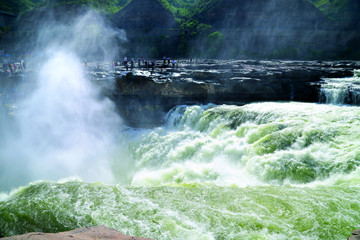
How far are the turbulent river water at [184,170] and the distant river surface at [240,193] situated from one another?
0.08 feet

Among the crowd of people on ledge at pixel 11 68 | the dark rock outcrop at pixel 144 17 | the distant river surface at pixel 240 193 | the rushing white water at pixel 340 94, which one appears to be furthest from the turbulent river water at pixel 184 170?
the dark rock outcrop at pixel 144 17

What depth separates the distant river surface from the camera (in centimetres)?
407

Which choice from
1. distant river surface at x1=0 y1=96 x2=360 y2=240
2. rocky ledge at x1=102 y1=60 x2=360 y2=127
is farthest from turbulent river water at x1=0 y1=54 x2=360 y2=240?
rocky ledge at x1=102 y1=60 x2=360 y2=127

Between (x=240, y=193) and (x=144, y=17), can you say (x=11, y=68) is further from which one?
(x=144, y=17)

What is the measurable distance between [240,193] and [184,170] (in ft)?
10.4

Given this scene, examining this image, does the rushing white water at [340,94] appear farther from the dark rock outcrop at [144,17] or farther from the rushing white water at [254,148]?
the dark rock outcrop at [144,17]

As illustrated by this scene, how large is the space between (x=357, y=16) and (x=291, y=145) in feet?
183

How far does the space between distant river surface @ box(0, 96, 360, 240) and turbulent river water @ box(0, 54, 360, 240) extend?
0.03 metres

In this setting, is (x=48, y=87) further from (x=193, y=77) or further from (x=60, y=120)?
(x=193, y=77)

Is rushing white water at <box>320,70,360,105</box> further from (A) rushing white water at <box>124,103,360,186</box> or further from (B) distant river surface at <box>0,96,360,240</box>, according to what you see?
(B) distant river surface at <box>0,96,360,240</box>

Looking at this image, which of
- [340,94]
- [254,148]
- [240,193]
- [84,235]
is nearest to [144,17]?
[340,94]

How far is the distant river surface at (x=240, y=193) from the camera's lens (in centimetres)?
407

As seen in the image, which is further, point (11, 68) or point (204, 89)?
point (11, 68)

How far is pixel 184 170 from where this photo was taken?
821 cm
